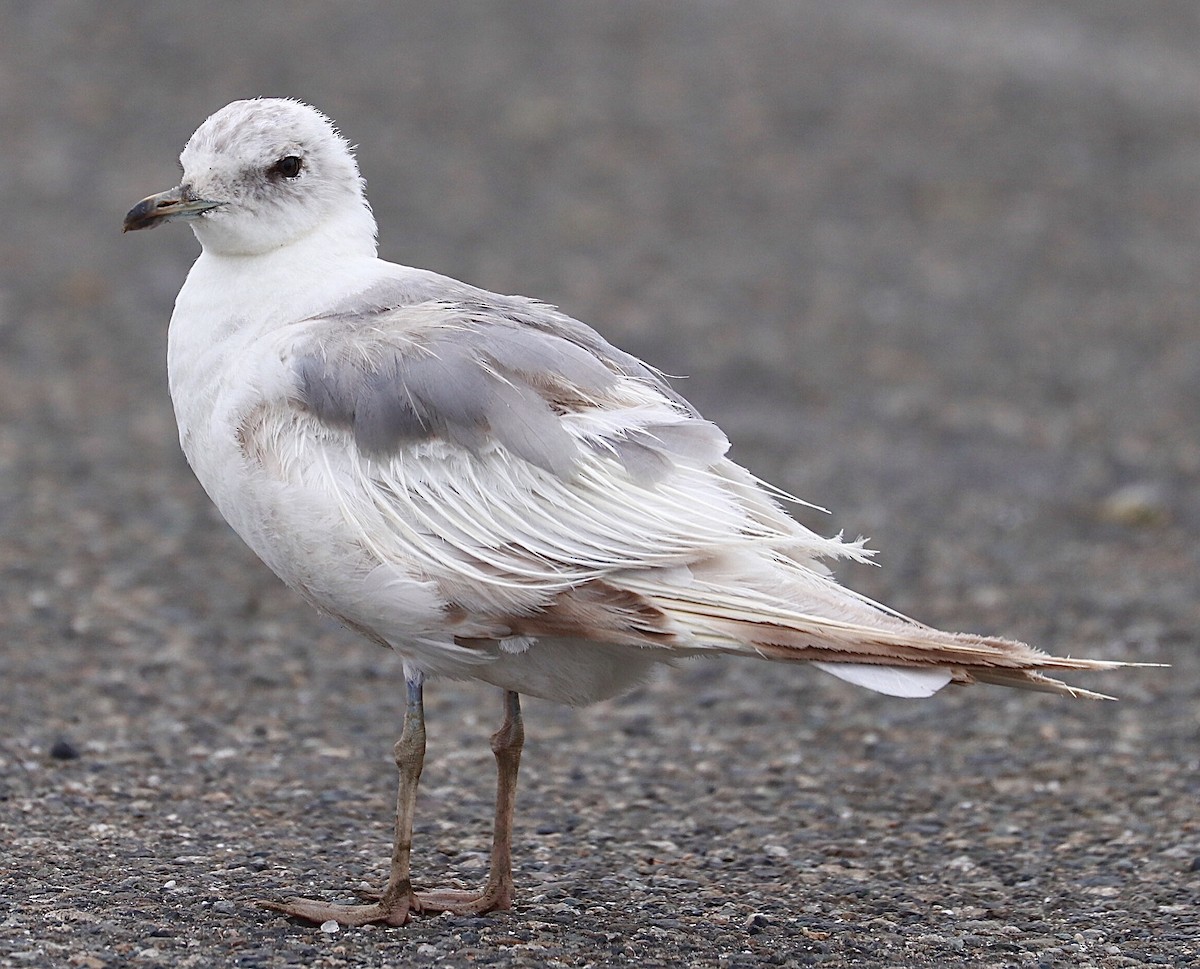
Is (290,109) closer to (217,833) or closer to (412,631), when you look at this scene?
(412,631)

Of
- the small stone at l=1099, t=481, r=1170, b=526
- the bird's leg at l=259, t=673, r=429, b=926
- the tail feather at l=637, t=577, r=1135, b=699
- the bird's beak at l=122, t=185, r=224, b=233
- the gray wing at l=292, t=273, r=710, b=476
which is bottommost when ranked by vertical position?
the bird's leg at l=259, t=673, r=429, b=926

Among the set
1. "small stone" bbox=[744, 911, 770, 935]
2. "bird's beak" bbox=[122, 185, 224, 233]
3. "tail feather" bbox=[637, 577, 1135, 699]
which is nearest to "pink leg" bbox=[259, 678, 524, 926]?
"small stone" bbox=[744, 911, 770, 935]

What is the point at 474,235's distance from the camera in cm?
1220

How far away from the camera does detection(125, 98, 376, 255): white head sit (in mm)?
4781

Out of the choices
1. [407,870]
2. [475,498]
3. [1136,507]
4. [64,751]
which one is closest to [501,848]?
[407,870]

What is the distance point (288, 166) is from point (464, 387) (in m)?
0.97

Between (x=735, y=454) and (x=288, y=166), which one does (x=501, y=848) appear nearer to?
(x=288, y=166)

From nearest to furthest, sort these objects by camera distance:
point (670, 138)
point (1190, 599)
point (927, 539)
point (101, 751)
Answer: point (101, 751)
point (1190, 599)
point (927, 539)
point (670, 138)

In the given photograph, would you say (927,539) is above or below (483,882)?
above

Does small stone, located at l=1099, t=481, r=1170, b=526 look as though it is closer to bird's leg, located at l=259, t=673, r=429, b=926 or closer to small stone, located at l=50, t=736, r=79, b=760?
bird's leg, located at l=259, t=673, r=429, b=926

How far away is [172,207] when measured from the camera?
4762 millimetres

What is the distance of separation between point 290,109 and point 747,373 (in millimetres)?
6108

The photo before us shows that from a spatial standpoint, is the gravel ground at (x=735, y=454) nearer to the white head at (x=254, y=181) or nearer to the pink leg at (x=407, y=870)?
the pink leg at (x=407, y=870)

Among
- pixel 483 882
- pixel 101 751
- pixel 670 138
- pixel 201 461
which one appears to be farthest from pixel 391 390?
pixel 670 138
